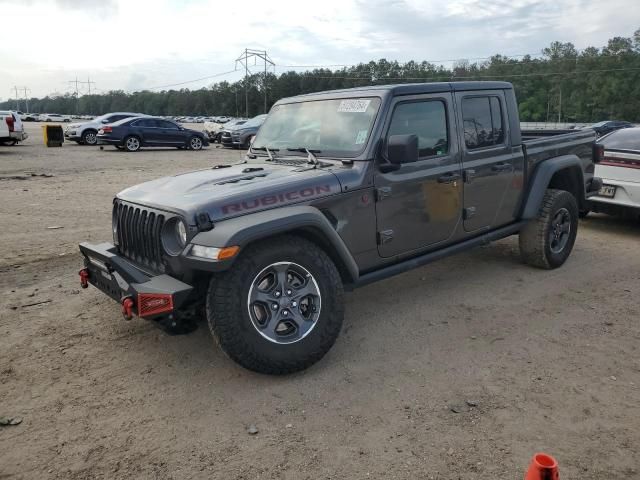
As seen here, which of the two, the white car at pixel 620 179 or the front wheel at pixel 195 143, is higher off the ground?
the front wheel at pixel 195 143

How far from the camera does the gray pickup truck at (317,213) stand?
326cm

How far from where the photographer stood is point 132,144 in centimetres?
2167

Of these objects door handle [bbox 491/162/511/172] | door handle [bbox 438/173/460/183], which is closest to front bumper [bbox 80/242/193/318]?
door handle [bbox 438/173/460/183]

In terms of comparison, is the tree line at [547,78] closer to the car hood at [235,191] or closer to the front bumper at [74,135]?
the front bumper at [74,135]

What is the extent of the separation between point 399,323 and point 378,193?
46.2 inches

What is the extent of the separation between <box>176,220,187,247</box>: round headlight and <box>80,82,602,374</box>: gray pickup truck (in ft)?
0.05

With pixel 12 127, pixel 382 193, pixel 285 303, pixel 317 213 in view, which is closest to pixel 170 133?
pixel 12 127

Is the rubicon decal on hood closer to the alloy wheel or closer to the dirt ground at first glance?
the alloy wheel

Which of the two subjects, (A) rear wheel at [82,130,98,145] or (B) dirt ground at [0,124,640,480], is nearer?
(B) dirt ground at [0,124,640,480]

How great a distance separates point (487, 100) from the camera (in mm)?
5074

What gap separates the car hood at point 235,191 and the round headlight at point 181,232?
3.3 inches

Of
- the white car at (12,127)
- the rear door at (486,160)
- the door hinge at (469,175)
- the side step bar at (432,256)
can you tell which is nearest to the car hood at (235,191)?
the side step bar at (432,256)

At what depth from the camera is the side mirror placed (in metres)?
3.75

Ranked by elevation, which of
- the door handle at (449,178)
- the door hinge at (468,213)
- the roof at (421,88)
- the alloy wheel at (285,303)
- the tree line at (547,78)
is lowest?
the alloy wheel at (285,303)
